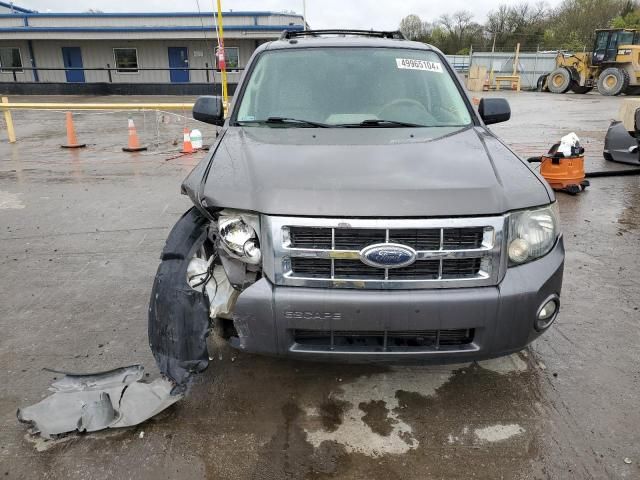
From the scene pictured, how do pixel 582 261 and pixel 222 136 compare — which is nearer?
pixel 222 136

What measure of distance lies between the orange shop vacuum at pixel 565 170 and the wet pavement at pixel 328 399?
2284mm

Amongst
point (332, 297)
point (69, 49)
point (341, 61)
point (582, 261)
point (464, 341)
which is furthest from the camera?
point (69, 49)

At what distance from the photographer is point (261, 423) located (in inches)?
103

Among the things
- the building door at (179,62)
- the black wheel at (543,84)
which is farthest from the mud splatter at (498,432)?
the black wheel at (543,84)

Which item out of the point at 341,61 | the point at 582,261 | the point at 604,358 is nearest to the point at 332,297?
the point at 604,358

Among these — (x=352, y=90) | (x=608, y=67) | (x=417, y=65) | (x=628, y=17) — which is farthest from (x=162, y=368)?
(x=628, y=17)

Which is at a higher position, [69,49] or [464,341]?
[69,49]

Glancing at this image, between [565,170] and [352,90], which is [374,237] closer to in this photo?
[352,90]

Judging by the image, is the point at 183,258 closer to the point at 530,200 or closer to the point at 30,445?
the point at 30,445

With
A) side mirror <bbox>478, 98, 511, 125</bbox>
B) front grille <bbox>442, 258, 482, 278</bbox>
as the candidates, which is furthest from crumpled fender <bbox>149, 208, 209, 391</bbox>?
side mirror <bbox>478, 98, 511, 125</bbox>

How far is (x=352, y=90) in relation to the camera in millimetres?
3686

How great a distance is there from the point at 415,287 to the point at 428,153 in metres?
0.86

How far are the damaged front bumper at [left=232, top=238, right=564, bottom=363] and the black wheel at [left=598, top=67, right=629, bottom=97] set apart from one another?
29.1m

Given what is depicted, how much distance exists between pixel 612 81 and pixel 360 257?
99.4ft
